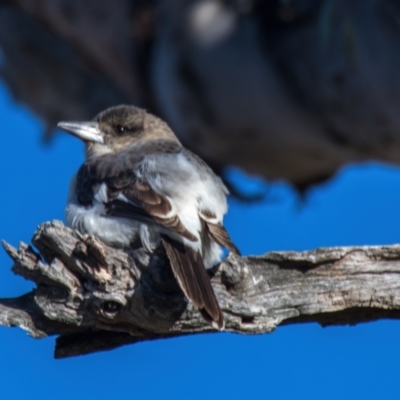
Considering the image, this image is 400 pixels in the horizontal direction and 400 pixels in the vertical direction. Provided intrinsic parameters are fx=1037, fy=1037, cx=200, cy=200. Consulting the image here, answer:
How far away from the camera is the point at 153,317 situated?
9.30ft

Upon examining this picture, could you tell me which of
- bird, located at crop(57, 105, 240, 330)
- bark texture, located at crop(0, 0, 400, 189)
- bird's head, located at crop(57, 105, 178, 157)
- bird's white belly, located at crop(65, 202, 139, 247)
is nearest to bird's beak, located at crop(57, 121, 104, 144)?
bird's head, located at crop(57, 105, 178, 157)

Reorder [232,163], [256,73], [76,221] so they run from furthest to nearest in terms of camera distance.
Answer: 1. [232,163]
2. [256,73]
3. [76,221]

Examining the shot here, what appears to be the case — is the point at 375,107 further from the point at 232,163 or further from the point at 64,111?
the point at 64,111

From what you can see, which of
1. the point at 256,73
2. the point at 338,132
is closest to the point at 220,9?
the point at 256,73

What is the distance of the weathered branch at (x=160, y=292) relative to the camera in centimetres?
281

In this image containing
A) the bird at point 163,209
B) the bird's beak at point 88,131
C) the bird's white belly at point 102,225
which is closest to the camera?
the bird at point 163,209

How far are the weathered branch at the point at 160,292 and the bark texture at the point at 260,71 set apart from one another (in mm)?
1813

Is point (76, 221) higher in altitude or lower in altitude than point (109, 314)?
higher

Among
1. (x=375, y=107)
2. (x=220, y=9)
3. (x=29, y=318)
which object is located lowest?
(x=29, y=318)

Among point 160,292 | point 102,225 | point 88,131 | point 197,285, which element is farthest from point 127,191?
point 88,131

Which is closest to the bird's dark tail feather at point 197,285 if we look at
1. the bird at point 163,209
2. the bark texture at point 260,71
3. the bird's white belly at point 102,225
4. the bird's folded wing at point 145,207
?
the bird at point 163,209

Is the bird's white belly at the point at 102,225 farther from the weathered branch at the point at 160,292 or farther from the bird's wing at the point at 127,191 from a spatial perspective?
the weathered branch at the point at 160,292

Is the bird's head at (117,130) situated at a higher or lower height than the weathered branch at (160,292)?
higher

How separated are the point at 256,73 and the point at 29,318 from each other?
8.97 ft
